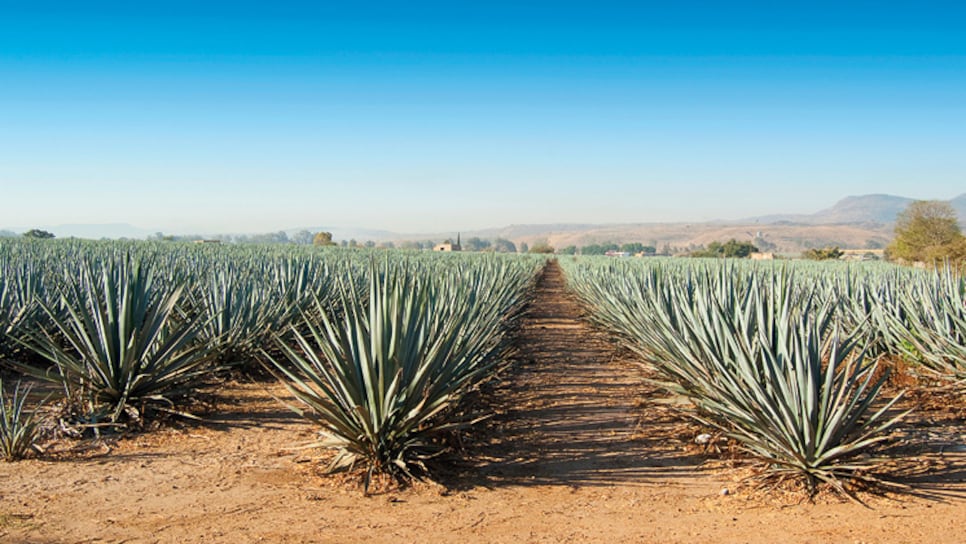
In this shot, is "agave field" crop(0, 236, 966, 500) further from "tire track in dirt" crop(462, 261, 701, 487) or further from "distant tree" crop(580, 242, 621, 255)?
"distant tree" crop(580, 242, 621, 255)

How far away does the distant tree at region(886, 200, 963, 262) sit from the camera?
2270 inches

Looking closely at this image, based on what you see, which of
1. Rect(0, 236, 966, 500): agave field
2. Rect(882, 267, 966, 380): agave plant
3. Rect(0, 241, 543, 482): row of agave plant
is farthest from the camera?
Rect(882, 267, 966, 380): agave plant

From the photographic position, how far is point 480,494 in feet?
12.9

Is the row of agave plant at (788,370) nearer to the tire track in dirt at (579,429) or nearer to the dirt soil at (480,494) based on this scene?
the dirt soil at (480,494)

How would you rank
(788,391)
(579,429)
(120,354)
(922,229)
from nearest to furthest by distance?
(788,391) → (120,354) → (579,429) → (922,229)

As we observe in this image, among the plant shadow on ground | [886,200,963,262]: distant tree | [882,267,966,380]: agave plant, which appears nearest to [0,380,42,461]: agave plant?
the plant shadow on ground

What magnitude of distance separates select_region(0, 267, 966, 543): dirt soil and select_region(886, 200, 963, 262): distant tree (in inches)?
2318

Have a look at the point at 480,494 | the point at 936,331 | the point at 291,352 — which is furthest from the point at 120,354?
the point at 936,331

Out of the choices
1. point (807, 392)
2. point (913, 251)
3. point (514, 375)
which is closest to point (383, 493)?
point (807, 392)

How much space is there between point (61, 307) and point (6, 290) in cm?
51

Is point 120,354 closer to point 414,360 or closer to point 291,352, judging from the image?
point 291,352

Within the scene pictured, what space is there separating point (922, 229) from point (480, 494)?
221 feet

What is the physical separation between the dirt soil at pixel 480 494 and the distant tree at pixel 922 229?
58873 mm

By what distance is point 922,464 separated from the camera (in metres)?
4.42
